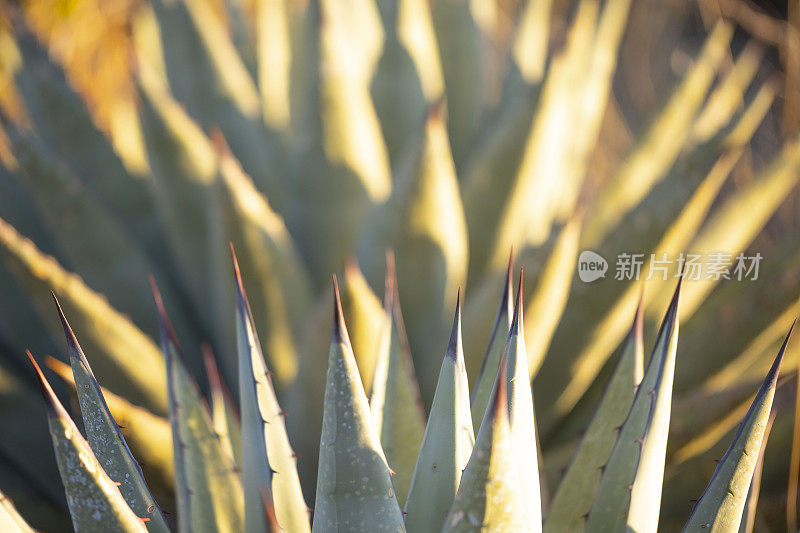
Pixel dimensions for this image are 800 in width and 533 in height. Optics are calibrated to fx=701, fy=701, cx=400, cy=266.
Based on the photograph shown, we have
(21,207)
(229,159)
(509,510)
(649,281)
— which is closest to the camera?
(509,510)

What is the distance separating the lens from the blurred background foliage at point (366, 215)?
79 centimetres

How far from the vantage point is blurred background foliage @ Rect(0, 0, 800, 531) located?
2.60ft

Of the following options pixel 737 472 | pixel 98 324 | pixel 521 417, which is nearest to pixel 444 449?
pixel 521 417

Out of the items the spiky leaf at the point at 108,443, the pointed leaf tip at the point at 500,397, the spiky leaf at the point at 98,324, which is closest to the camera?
the pointed leaf tip at the point at 500,397

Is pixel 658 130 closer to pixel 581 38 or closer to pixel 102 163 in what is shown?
pixel 581 38

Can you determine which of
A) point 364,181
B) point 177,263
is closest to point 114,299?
point 177,263

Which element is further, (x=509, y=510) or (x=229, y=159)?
(x=229, y=159)

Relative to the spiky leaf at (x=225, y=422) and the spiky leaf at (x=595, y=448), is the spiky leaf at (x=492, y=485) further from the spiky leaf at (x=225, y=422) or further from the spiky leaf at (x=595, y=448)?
the spiky leaf at (x=225, y=422)

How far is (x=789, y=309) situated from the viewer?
87 centimetres

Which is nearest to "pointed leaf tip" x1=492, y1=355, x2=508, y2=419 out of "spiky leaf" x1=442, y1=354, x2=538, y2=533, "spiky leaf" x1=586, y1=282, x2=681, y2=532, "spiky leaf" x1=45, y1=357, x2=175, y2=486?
"spiky leaf" x1=442, y1=354, x2=538, y2=533

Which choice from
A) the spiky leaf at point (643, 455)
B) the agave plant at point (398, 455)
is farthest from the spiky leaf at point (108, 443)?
the spiky leaf at point (643, 455)

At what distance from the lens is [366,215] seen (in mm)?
934

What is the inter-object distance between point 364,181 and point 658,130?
1.58ft

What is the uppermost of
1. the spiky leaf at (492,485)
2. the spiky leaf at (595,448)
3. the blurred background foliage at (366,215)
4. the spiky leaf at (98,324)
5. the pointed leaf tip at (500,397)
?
the blurred background foliage at (366,215)
